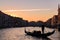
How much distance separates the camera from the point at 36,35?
86.8 feet

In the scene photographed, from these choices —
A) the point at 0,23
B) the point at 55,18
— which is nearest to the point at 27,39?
the point at 55,18

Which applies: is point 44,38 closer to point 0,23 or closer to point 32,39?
point 32,39

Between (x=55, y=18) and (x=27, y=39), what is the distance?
63.0ft

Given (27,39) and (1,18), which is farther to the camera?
(1,18)

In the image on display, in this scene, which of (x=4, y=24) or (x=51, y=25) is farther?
(x=4, y=24)

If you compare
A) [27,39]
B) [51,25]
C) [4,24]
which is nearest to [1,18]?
[4,24]

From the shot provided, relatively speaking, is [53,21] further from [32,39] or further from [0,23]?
[32,39]

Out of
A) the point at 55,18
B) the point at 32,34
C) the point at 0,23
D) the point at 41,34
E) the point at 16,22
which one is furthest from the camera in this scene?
the point at 16,22

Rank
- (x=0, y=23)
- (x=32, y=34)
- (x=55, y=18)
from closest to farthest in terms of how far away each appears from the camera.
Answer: (x=32, y=34), (x=55, y=18), (x=0, y=23)

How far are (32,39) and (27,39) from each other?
2.06ft

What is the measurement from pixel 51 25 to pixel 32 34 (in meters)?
20.1

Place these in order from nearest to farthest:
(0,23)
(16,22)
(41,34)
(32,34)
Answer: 1. (41,34)
2. (32,34)
3. (0,23)
4. (16,22)

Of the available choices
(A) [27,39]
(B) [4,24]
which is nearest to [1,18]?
(B) [4,24]

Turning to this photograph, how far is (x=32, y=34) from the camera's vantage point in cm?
2741
